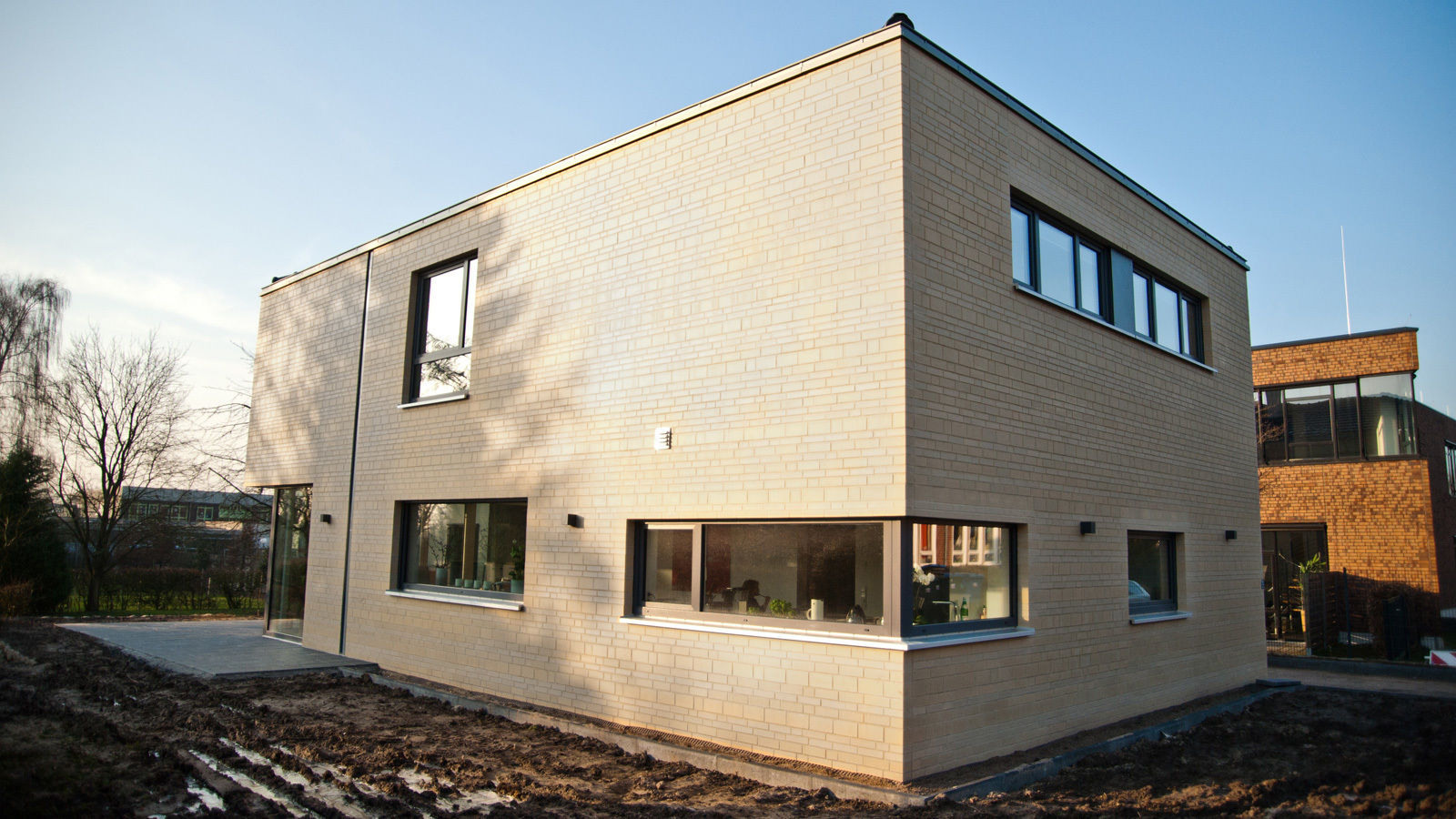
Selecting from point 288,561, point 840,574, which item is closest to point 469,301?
point 288,561

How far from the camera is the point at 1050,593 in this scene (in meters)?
7.90

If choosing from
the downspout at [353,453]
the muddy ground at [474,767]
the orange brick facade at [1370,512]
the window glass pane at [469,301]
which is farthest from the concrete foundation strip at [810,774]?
the orange brick facade at [1370,512]

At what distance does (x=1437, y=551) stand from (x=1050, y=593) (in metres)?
15.6

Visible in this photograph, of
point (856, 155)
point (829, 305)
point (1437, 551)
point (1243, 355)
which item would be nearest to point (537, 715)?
point (829, 305)

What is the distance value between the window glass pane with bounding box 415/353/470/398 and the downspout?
4.57 feet

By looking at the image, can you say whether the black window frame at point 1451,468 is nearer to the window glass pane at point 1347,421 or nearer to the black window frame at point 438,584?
the window glass pane at point 1347,421

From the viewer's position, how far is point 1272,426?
1980cm

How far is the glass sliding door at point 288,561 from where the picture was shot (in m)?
14.2

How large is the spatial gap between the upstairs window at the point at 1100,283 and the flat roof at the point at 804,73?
88 centimetres

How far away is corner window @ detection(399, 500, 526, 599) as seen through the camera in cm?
1016

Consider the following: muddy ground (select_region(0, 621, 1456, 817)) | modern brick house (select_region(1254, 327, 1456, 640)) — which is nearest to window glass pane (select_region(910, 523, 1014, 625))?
muddy ground (select_region(0, 621, 1456, 817))

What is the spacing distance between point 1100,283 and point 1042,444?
107 inches

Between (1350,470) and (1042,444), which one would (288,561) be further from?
(1350,470)

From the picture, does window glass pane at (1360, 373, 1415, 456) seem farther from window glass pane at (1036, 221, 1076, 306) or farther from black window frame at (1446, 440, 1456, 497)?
window glass pane at (1036, 221, 1076, 306)
